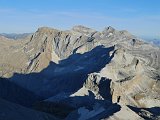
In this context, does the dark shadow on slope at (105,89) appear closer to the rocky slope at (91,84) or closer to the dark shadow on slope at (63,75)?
the rocky slope at (91,84)

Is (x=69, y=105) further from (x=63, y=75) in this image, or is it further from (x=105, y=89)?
(x=63, y=75)

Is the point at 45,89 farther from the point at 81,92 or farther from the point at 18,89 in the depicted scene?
the point at 81,92

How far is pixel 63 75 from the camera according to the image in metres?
175

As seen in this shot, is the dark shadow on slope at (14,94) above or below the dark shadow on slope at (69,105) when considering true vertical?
below

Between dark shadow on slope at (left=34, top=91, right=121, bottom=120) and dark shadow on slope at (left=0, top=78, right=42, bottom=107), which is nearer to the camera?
dark shadow on slope at (left=34, top=91, right=121, bottom=120)

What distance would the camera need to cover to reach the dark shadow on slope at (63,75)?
15912cm

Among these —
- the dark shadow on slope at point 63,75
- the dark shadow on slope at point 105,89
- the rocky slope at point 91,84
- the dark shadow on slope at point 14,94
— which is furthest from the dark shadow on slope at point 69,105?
the dark shadow on slope at point 63,75

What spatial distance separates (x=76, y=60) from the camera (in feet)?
648

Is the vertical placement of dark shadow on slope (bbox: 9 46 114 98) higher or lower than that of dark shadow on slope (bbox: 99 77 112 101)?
lower

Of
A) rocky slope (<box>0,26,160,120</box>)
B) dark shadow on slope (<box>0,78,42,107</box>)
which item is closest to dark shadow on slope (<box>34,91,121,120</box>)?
rocky slope (<box>0,26,160,120</box>)

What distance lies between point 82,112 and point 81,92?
3644 cm

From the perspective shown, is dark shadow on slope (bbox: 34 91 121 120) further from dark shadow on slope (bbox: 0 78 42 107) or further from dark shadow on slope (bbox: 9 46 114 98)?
dark shadow on slope (bbox: 9 46 114 98)

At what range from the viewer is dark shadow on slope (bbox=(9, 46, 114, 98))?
522 ft

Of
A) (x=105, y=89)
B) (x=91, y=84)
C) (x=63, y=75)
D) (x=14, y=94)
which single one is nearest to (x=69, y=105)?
(x=105, y=89)
